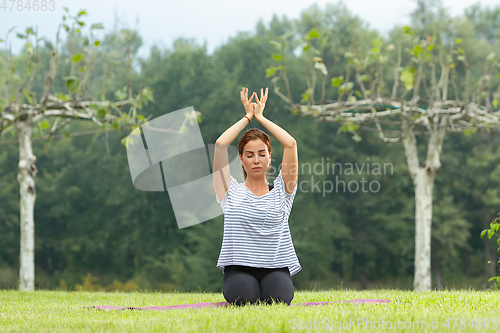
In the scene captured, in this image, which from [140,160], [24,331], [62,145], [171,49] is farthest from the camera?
[171,49]

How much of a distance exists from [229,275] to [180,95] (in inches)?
794

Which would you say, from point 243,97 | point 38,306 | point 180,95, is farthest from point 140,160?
point 180,95

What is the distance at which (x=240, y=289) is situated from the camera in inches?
146

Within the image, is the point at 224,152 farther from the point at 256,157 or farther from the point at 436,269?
the point at 436,269

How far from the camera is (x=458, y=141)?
20828 millimetres

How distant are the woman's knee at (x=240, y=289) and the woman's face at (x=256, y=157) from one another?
85 cm

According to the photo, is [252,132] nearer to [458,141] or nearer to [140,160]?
[140,160]

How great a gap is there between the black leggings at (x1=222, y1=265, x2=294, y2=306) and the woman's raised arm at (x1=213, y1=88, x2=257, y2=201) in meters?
0.65
